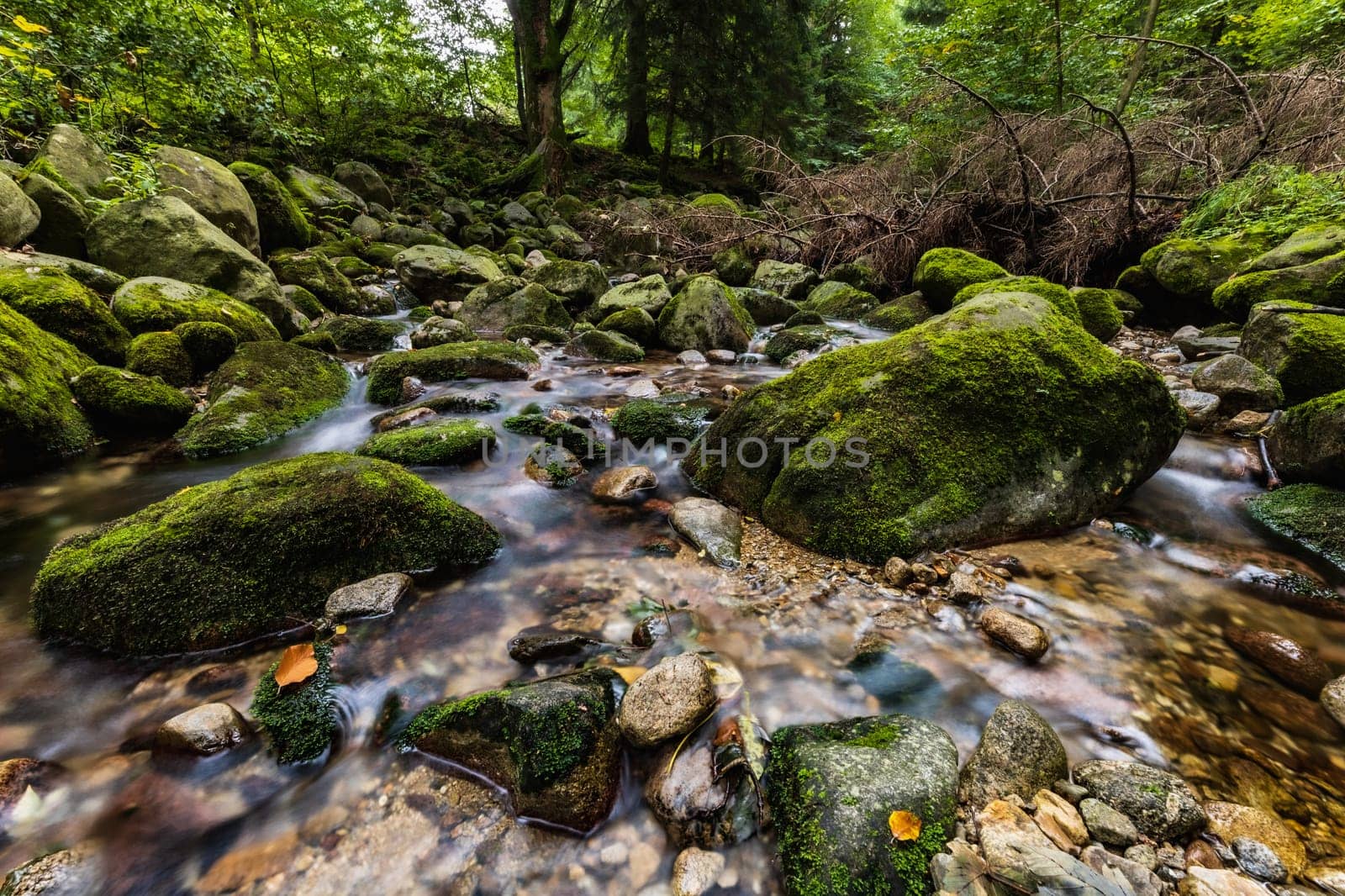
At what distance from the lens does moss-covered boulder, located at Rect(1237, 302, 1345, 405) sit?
13.5ft

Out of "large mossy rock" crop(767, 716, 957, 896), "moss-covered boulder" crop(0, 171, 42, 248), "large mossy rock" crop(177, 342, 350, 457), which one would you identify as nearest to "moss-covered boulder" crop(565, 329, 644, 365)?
"large mossy rock" crop(177, 342, 350, 457)

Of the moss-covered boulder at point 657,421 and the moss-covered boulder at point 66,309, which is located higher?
the moss-covered boulder at point 66,309

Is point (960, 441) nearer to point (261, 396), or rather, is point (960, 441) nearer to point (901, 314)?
point (261, 396)

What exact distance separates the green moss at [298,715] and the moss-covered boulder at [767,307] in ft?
28.5

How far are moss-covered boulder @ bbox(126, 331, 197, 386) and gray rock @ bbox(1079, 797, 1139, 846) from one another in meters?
7.19

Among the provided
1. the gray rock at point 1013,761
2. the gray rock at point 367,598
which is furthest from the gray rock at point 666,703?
the gray rock at point 367,598

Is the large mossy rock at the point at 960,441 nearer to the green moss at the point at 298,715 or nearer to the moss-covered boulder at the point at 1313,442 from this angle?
the moss-covered boulder at the point at 1313,442

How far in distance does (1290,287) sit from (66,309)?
12.1 metres

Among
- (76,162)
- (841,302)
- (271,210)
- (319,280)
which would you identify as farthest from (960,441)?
(271,210)

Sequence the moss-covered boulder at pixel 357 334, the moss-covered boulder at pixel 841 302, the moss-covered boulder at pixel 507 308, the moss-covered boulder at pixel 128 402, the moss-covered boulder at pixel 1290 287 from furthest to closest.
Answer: the moss-covered boulder at pixel 841 302
the moss-covered boulder at pixel 507 308
the moss-covered boulder at pixel 357 334
the moss-covered boulder at pixel 1290 287
the moss-covered boulder at pixel 128 402

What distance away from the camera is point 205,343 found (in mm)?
5297

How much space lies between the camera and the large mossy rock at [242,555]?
2297 mm

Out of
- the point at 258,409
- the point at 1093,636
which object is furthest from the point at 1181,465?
the point at 258,409

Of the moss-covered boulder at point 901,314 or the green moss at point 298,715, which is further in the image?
the moss-covered boulder at point 901,314
